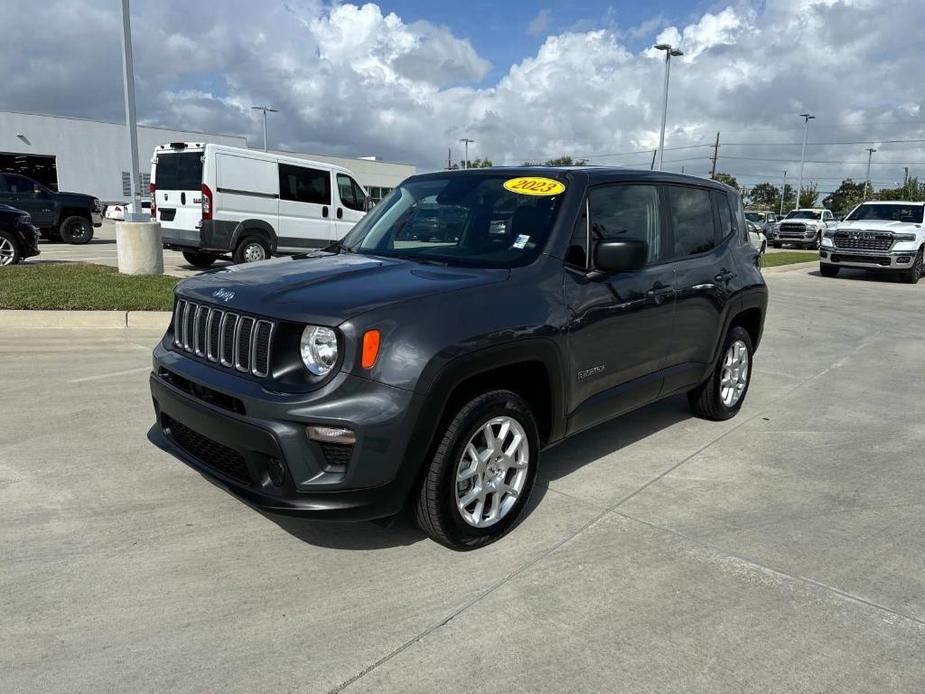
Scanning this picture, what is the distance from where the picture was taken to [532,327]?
129 inches

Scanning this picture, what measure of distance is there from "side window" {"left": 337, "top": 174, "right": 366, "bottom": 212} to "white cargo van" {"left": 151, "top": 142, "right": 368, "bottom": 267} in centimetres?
38

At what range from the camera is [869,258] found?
56.7ft

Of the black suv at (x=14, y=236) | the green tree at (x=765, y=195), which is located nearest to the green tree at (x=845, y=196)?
the green tree at (x=765, y=195)

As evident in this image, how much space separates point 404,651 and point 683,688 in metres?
0.98

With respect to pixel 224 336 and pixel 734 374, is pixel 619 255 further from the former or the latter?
pixel 734 374

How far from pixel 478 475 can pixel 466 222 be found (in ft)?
4.78

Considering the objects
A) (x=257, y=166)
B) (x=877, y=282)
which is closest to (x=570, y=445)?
(x=257, y=166)

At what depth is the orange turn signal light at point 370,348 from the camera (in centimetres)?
275

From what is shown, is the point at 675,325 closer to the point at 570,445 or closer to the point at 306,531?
the point at 570,445

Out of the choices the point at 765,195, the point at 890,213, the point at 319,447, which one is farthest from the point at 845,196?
the point at 319,447

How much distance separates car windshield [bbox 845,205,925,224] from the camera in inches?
702

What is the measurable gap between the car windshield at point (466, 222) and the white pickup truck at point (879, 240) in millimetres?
16456

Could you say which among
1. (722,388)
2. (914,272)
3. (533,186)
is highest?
(533,186)

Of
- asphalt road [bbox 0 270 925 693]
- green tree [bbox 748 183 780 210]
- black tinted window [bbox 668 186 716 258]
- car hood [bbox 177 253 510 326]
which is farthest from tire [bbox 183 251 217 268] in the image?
green tree [bbox 748 183 780 210]
